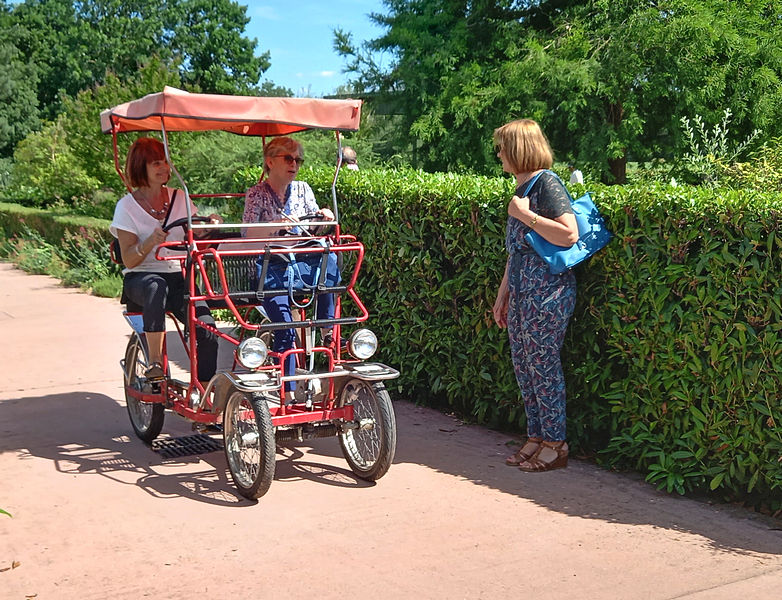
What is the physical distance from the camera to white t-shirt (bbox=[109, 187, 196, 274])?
248 inches

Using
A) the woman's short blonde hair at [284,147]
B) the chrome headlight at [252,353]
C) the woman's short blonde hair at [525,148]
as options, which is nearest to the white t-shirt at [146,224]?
the woman's short blonde hair at [284,147]

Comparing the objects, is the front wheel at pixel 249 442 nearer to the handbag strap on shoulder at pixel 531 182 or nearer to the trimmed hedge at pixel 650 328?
the trimmed hedge at pixel 650 328

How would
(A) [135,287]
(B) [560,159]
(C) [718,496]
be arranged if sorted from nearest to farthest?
(C) [718,496] → (A) [135,287] → (B) [560,159]

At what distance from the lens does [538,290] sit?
571 cm

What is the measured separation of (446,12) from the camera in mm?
17188

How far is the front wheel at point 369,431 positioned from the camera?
5551 mm

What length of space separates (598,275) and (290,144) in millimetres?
2259

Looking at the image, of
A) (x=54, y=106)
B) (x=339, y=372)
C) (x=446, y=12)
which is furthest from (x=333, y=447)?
(x=54, y=106)

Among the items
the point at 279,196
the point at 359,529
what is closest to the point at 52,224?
the point at 279,196

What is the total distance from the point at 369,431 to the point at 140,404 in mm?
1906

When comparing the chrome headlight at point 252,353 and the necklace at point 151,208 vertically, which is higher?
the necklace at point 151,208

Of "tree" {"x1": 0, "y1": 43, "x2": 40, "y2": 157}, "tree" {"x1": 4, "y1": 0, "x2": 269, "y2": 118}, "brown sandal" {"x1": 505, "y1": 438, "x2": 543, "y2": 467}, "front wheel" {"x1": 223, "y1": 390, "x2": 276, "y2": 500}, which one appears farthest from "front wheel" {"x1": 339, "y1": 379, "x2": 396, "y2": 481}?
"tree" {"x1": 0, "y1": 43, "x2": 40, "y2": 157}

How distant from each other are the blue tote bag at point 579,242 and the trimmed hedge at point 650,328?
74mm

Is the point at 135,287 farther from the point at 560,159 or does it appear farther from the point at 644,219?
the point at 560,159
